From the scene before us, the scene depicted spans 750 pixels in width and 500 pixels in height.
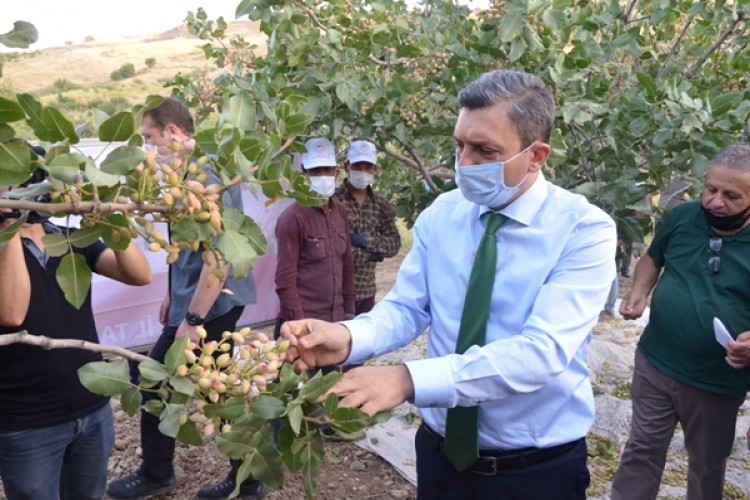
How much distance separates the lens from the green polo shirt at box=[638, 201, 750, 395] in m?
2.80

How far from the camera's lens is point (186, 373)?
49.3 inches

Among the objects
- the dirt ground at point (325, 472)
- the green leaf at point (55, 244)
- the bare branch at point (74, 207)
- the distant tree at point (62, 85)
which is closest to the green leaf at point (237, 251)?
the bare branch at point (74, 207)

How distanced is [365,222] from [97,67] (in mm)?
45942

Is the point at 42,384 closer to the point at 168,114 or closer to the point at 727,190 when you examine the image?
the point at 168,114

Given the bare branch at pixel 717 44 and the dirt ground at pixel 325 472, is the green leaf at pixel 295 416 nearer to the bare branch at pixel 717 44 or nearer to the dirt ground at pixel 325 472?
the dirt ground at pixel 325 472

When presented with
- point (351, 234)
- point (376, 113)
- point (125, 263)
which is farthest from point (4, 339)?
point (351, 234)

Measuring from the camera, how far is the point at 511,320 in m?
1.78

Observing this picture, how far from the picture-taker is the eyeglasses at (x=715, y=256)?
2.84 m

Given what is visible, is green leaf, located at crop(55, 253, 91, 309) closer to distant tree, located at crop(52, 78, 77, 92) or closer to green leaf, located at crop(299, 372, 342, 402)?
green leaf, located at crop(299, 372, 342, 402)

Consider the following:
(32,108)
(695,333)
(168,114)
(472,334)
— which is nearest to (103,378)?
(32,108)

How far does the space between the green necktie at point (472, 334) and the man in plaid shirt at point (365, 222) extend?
8.28 feet

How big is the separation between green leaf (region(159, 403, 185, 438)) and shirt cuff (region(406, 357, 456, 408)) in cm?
53

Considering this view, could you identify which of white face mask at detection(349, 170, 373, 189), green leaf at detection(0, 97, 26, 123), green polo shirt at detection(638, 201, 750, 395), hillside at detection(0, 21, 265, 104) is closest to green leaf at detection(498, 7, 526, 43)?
green polo shirt at detection(638, 201, 750, 395)

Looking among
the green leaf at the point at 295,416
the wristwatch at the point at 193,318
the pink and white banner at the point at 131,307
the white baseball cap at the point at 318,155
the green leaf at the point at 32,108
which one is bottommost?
the pink and white banner at the point at 131,307
